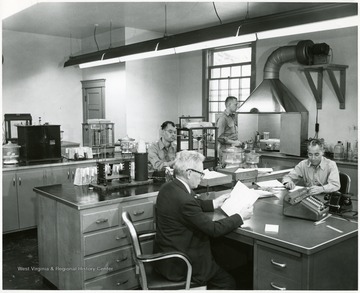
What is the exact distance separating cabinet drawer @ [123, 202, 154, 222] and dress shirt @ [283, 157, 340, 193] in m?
1.40

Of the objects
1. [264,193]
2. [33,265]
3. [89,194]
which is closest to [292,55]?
[264,193]

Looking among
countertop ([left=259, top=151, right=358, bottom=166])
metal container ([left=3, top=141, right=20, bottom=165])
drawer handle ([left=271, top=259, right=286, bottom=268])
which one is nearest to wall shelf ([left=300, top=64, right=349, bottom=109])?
countertop ([left=259, top=151, right=358, bottom=166])

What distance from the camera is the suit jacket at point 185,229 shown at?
2688 mm

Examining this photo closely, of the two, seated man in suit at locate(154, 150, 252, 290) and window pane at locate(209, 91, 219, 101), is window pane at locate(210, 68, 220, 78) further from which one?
seated man in suit at locate(154, 150, 252, 290)

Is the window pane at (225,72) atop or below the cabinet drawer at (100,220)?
atop

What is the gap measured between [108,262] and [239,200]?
4.31 feet

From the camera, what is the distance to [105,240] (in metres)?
3.41

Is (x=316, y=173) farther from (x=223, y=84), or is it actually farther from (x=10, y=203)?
(x=223, y=84)

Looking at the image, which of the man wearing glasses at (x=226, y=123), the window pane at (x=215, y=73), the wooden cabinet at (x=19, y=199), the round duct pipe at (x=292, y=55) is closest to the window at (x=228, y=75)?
the window pane at (x=215, y=73)

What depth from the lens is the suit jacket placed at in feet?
8.82

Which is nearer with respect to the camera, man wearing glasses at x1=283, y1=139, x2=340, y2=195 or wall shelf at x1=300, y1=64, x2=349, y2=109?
man wearing glasses at x1=283, y1=139, x2=340, y2=195

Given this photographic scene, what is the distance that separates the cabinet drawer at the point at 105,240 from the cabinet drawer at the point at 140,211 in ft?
0.24

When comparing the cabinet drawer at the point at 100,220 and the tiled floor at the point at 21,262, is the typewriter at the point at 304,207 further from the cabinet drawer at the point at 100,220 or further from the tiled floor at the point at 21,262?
the tiled floor at the point at 21,262

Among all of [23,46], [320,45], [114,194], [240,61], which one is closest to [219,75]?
[240,61]
